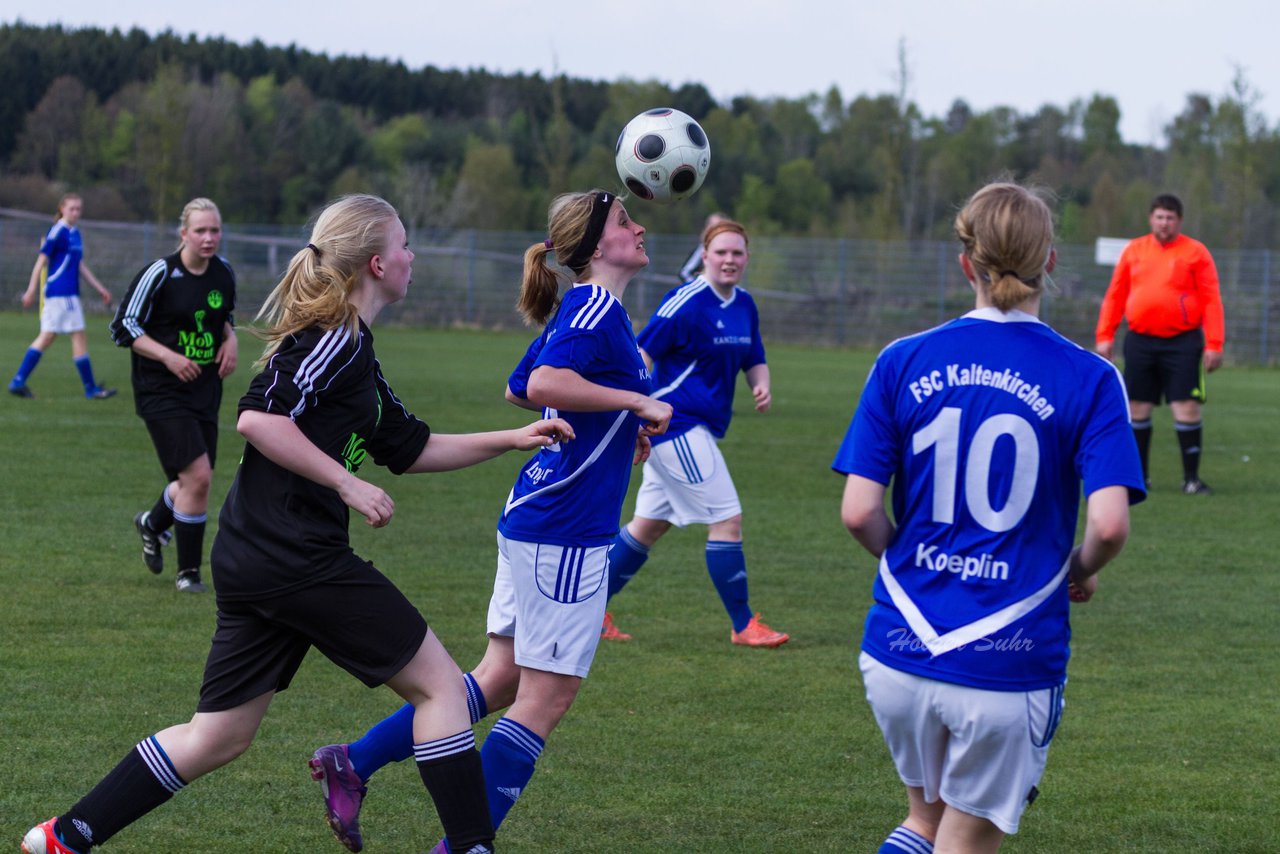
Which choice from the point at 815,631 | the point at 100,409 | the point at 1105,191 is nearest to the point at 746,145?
the point at 1105,191

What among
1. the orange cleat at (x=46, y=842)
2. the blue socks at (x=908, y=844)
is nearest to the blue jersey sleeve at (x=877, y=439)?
the blue socks at (x=908, y=844)

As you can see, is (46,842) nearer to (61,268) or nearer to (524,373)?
(524,373)

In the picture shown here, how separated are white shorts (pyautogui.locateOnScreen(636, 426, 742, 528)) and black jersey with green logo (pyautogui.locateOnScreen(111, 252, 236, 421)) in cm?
230

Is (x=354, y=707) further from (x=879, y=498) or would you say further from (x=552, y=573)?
(x=879, y=498)

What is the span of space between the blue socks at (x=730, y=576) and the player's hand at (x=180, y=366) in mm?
2626

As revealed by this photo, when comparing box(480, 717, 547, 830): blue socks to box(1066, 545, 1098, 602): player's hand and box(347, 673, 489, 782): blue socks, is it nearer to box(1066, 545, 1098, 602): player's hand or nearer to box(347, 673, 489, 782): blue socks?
box(347, 673, 489, 782): blue socks

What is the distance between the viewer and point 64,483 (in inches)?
409

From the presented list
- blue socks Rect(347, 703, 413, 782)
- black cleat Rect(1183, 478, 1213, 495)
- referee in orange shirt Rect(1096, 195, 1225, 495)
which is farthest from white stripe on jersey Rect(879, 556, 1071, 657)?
black cleat Rect(1183, 478, 1213, 495)

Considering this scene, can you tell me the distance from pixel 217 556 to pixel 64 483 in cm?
746

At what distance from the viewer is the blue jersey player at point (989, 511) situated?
111 inches

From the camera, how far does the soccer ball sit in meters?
5.66

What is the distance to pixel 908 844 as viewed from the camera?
3059 mm

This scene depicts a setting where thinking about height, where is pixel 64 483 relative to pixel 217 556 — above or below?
below

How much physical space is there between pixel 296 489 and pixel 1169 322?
9459 mm
